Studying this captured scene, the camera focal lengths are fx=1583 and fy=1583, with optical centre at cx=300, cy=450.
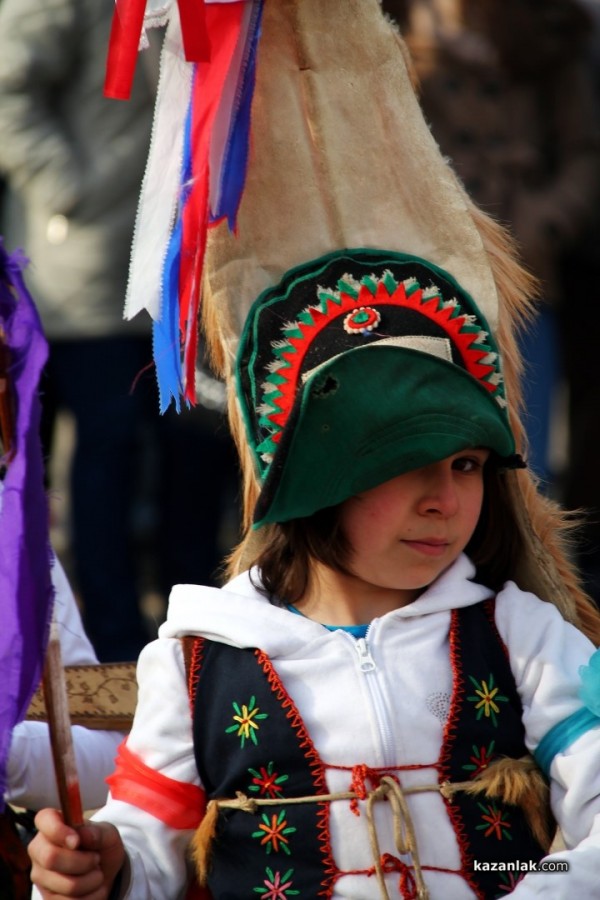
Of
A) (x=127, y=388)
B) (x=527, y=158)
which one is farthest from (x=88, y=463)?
(x=527, y=158)

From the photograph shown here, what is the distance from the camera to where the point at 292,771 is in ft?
8.19

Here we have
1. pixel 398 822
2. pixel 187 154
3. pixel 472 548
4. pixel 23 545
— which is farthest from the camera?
pixel 472 548

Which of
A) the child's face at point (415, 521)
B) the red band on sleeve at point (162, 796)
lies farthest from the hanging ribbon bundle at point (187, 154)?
the red band on sleeve at point (162, 796)

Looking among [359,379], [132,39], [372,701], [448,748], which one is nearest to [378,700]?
[372,701]

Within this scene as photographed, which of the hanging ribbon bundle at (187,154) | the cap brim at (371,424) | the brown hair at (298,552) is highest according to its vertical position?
the hanging ribbon bundle at (187,154)

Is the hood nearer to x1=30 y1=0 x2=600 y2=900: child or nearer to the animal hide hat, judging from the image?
x1=30 y1=0 x2=600 y2=900: child

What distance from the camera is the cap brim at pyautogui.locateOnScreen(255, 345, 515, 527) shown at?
2.46m

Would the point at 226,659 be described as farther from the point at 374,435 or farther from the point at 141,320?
the point at 141,320

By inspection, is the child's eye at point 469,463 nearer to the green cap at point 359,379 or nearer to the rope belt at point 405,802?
the green cap at point 359,379

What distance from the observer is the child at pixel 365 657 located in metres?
2.45

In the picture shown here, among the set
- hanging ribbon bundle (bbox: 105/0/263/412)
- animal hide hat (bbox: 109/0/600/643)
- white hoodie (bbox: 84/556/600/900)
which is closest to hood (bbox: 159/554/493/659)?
white hoodie (bbox: 84/556/600/900)

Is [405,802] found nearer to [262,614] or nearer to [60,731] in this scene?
[262,614]

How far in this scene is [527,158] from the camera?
467 cm

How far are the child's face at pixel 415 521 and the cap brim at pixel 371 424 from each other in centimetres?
6
